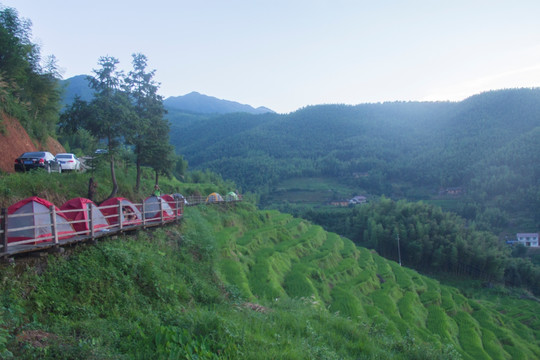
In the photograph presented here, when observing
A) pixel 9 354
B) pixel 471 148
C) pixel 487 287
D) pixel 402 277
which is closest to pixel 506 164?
pixel 471 148

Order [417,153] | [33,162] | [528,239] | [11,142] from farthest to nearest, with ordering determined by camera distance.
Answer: [417,153] < [528,239] < [11,142] < [33,162]

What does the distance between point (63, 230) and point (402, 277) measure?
33612 millimetres

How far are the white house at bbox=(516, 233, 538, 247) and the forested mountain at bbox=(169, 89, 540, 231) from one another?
576 centimetres

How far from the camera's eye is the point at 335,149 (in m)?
169

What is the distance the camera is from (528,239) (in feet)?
251

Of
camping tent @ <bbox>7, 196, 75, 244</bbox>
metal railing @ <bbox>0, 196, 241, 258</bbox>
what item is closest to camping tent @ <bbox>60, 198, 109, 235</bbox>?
metal railing @ <bbox>0, 196, 241, 258</bbox>

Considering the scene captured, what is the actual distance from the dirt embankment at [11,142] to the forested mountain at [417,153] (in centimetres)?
9376

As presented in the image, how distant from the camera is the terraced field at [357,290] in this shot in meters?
19.7

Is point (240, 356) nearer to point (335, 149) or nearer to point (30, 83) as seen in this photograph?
point (30, 83)

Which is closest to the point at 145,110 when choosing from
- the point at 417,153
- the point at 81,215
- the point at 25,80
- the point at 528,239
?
the point at 25,80

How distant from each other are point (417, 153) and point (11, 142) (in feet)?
472

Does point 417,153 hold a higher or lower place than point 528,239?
A: higher

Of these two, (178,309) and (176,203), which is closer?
(178,309)

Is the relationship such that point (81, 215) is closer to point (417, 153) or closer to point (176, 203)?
point (176, 203)
